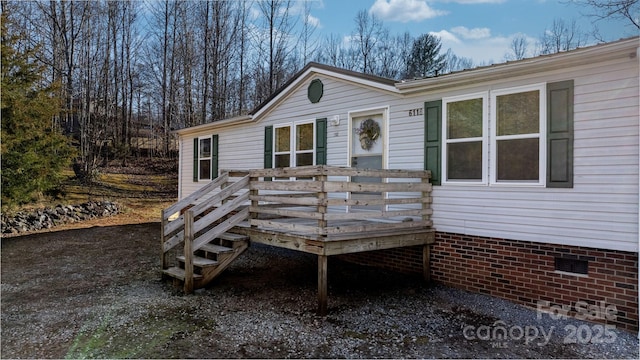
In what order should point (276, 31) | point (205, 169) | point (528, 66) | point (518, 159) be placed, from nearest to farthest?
point (528, 66) < point (518, 159) < point (205, 169) < point (276, 31)

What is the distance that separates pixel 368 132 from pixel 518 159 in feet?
8.40

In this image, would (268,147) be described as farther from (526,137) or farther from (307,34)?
(307,34)

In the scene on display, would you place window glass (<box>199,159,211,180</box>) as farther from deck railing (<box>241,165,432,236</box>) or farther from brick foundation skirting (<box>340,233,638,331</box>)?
brick foundation skirting (<box>340,233,638,331</box>)

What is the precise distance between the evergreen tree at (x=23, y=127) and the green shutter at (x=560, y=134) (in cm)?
1072

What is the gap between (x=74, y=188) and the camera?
546 inches

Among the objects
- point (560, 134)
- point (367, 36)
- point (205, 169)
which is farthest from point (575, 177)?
point (367, 36)

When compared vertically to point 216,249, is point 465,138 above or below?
above

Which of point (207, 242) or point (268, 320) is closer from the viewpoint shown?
point (268, 320)

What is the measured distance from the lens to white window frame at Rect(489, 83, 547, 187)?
4.86 meters

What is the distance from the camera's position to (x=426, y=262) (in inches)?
234

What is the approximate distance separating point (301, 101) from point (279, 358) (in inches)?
216

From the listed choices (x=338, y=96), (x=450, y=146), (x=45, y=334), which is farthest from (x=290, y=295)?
(x=338, y=96)

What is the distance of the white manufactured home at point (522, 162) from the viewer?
434 centimetres

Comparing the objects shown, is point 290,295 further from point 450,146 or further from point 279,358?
point 450,146
